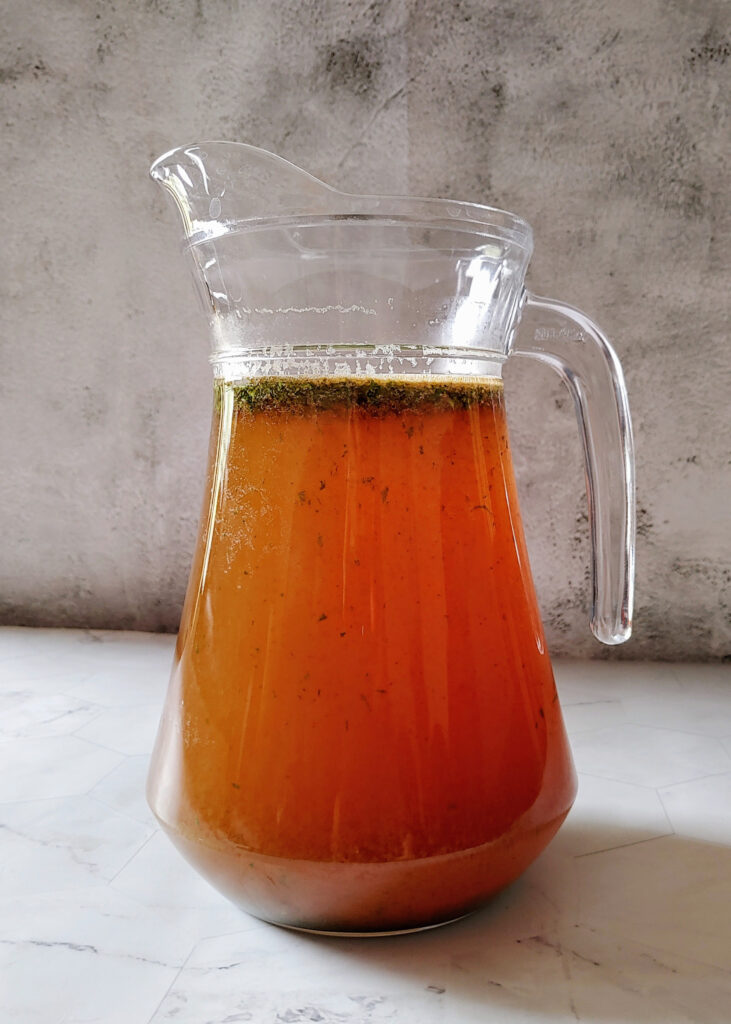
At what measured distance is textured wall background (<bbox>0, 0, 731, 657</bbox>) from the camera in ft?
3.09

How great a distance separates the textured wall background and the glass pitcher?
1.70 feet

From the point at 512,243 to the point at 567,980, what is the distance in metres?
0.37

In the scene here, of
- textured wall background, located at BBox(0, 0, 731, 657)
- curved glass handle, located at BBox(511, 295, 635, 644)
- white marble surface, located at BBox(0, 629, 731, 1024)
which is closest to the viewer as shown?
white marble surface, located at BBox(0, 629, 731, 1024)

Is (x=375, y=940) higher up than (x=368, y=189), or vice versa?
(x=368, y=189)

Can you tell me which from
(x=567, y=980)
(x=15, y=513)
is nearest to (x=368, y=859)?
(x=567, y=980)

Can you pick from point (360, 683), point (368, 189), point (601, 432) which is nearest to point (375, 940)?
point (360, 683)

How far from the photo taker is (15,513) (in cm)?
115

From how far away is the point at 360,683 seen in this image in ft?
1.45

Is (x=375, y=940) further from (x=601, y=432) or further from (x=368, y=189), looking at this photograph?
(x=368, y=189)

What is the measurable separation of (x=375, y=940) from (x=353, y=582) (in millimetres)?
190

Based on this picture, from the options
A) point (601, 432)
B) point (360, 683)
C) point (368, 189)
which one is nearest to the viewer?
point (360, 683)

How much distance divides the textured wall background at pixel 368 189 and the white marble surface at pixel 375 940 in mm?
336

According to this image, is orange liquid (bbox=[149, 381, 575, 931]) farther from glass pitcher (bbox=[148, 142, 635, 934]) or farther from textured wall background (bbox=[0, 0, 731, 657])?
textured wall background (bbox=[0, 0, 731, 657])

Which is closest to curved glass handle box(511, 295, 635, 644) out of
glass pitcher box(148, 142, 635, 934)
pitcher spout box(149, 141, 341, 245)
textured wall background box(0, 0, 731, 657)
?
glass pitcher box(148, 142, 635, 934)
